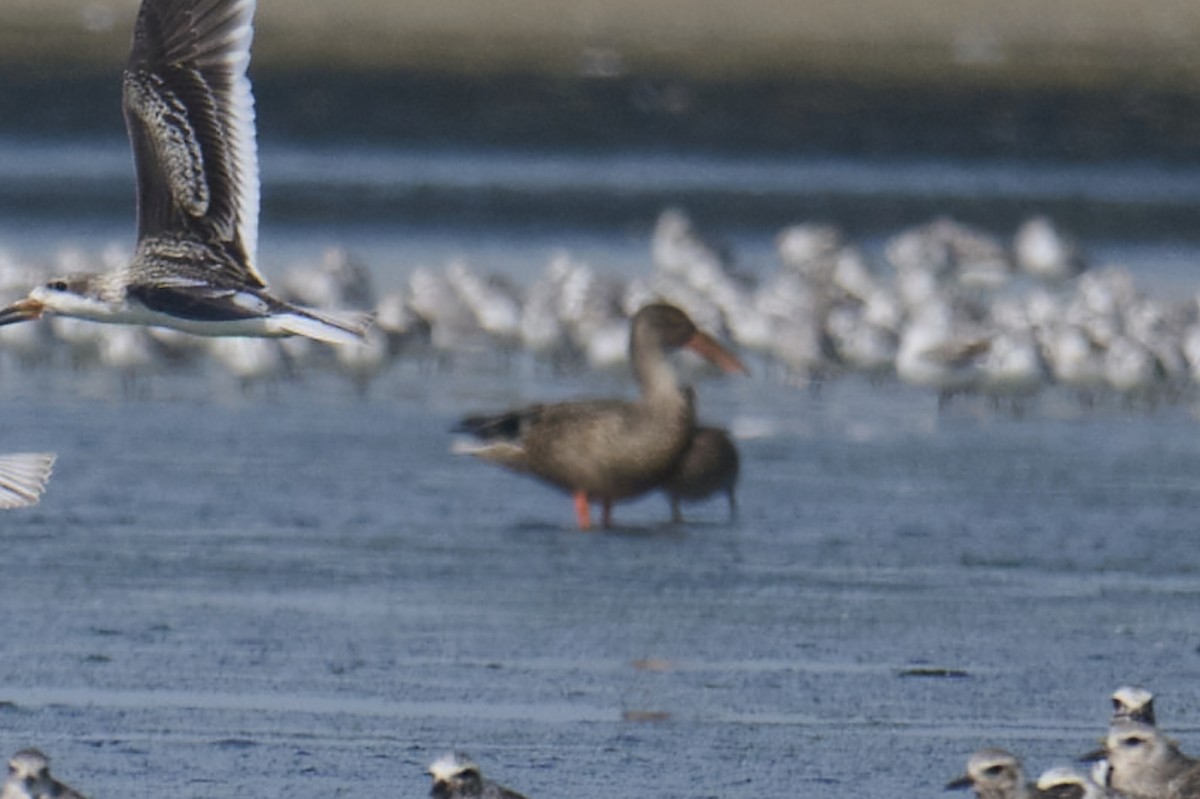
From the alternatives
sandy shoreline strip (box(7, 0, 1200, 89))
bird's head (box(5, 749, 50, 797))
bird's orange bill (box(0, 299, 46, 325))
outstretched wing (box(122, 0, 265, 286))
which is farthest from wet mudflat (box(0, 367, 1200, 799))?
sandy shoreline strip (box(7, 0, 1200, 89))

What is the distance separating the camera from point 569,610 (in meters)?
10.3

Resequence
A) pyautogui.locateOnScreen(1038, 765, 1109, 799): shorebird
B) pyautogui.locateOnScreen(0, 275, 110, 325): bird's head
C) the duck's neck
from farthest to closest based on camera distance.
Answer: the duck's neck, pyautogui.locateOnScreen(0, 275, 110, 325): bird's head, pyautogui.locateOnScreen(1038, 765, 1109, 799): shorebird

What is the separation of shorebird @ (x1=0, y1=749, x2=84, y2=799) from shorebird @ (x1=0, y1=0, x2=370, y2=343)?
2535 millimetres

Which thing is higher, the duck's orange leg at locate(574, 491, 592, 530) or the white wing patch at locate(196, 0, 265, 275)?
the white wing patch at locate(196, 0, 265, 275)

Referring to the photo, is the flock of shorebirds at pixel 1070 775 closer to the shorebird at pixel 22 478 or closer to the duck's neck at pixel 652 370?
the shorebird at pixel 22 478

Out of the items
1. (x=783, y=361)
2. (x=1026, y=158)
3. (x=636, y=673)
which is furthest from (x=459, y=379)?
(x=1026, y=158)

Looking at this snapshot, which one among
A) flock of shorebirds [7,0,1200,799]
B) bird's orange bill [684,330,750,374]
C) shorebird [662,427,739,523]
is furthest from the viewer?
bird's orange bill [684,330,750,374]

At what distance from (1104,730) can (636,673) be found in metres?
1.54

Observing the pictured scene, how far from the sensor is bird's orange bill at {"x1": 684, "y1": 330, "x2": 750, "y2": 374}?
1345 centimetres

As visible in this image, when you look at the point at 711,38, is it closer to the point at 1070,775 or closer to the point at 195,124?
the point at 195,124

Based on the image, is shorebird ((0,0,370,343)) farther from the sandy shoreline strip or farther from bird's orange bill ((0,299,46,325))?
the sandy shoreline strip

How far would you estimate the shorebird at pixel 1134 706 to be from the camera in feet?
25.7

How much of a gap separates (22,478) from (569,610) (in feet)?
9.27

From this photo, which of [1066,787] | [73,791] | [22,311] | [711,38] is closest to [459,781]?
[73,791]
